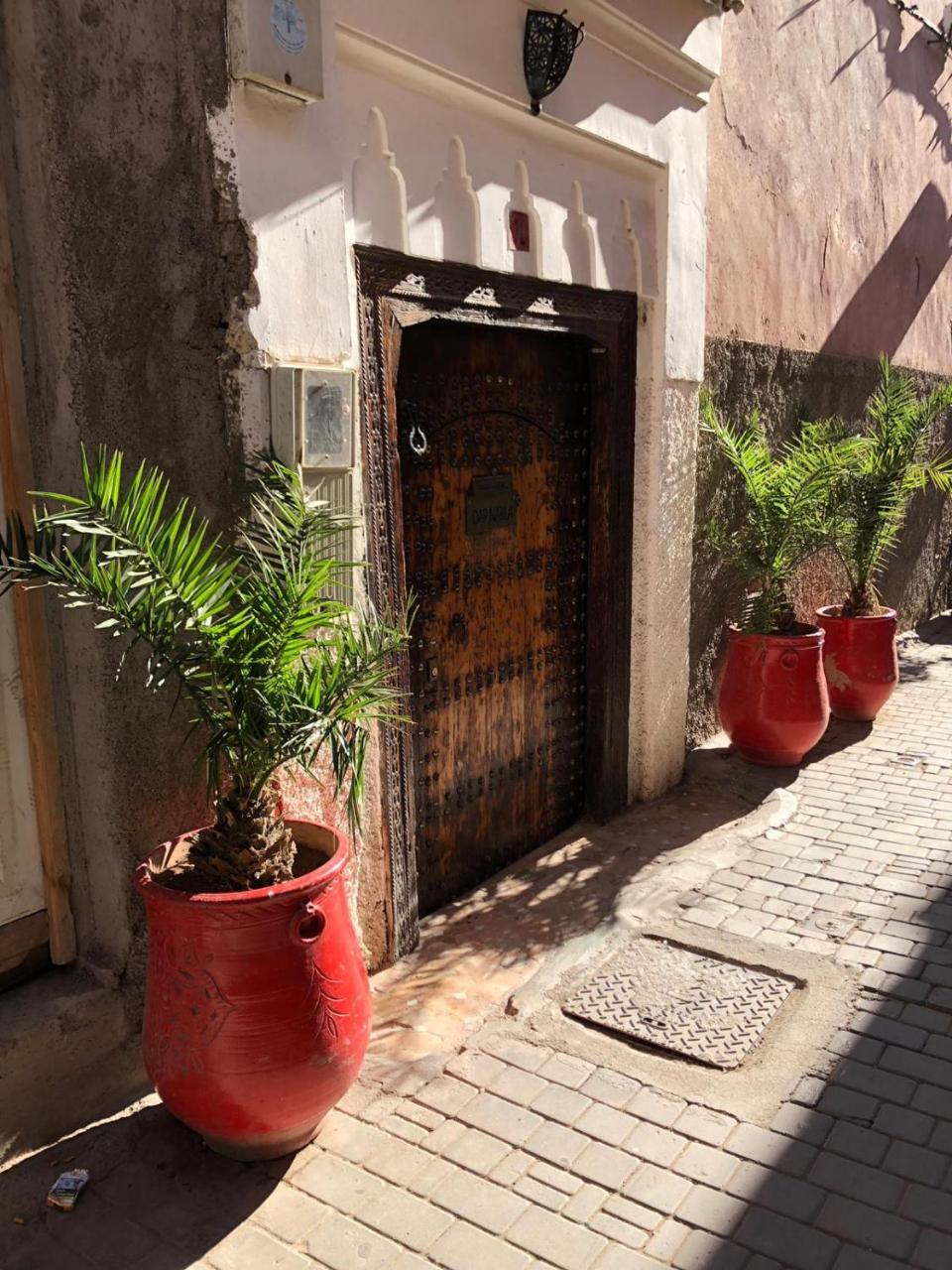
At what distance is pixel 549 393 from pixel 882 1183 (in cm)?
308

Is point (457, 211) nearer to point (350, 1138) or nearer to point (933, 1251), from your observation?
point (350, 1138)

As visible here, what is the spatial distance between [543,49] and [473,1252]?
3671 mm

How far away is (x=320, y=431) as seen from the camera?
9.82ft

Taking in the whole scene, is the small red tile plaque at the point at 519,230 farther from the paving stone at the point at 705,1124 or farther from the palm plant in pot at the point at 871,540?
the paving stone at the point at 705,1124

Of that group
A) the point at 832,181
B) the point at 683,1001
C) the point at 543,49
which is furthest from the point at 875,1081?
the point at 832,181

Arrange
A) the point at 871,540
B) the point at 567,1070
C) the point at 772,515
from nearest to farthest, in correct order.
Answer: the point at 567,1070, the point at 772,515, the point at 871,540

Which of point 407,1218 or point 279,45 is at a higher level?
point 279,45

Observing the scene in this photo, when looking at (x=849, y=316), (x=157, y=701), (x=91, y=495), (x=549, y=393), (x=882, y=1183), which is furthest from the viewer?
(x=849, y=316)

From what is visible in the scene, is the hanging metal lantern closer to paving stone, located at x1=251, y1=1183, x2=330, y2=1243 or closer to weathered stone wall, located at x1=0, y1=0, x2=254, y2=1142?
weathered stone wall, located at x1=0, y1=0, x2=254, y2=1142

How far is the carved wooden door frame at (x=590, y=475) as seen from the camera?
3346 mm

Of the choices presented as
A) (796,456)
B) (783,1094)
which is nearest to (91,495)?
(783,1094)

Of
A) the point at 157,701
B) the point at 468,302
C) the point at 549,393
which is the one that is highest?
the point at 468,302

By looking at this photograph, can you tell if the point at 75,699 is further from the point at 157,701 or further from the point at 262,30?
the point at 262,30

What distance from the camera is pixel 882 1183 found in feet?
8.66
